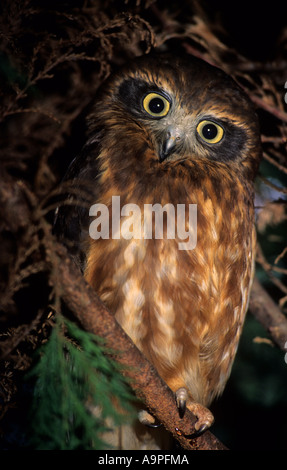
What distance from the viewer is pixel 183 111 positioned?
2402 mm

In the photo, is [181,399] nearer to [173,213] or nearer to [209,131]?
[173,213]

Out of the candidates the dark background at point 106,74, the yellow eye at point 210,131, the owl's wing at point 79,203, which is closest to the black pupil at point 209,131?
the yellow eye at point 210,131

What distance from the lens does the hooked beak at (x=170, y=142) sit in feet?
7.33

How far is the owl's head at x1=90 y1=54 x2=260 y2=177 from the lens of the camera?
2.39 metres

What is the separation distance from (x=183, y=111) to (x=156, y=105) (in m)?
0.15

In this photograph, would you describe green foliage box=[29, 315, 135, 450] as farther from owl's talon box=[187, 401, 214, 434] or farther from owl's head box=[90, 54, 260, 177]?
owl's head box=[90, 54, 260, 177]

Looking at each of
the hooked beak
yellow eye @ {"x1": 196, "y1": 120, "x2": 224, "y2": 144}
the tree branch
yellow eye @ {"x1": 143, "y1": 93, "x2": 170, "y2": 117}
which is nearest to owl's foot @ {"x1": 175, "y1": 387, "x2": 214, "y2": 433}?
the tree branch

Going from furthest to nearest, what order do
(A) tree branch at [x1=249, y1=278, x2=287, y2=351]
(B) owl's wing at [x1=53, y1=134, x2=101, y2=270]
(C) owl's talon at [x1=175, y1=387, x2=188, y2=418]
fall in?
(A) tree branch at [x1=249, y1=278, x2=287, y2=351], (B) owl's wing at [x1=53, y1=134, x2=101, y2=270], (C) owl's talon at [x1=175, y1=387, x2=188, y2=418]

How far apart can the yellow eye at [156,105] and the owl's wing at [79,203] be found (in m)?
0.31

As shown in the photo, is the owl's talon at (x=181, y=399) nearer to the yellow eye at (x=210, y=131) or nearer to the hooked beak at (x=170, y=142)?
the hooked beak at (x=170, y=142)

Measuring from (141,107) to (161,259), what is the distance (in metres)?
0.91

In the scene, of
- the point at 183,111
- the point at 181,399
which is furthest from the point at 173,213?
the point at 181,399

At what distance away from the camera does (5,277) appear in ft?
8.37
